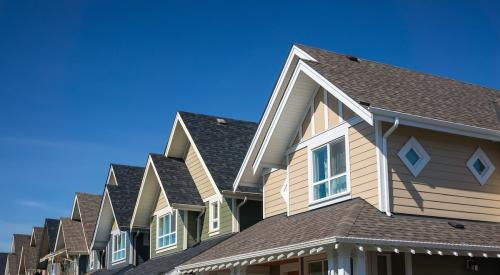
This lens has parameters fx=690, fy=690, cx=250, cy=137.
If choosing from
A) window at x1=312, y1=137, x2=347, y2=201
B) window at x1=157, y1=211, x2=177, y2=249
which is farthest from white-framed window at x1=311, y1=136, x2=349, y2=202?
window at x1=157, y1=211, x2=177, y2=249

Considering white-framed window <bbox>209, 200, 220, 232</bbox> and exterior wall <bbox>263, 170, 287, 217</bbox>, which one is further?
white-framed window <bbox>209, 200, 220, 232</bbox>

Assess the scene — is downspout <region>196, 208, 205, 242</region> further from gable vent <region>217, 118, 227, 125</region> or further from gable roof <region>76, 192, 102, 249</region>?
gable roof <region>76, 192, 102, 249</region>

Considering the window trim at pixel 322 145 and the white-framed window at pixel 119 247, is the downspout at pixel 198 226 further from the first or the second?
the window trim at pixel 322 145

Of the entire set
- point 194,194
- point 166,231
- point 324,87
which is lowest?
point 166,231

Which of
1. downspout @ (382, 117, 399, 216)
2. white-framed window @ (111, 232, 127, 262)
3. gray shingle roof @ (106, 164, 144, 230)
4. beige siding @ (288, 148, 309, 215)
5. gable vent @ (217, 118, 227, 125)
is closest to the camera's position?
downspout @ (382, 117, 399, 216)

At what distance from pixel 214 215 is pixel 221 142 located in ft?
10.8

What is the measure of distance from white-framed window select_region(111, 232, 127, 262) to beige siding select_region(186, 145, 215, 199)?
612cm

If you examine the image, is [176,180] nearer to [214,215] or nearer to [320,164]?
[214,215]

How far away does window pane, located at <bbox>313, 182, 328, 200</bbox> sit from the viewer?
695 inches

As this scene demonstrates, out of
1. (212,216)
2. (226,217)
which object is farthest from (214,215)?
(226,217)

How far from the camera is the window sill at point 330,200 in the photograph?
1656cm

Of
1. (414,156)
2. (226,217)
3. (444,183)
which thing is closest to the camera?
(414,156)

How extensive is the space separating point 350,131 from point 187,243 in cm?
1096

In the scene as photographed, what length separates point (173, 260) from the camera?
79.2 feet
